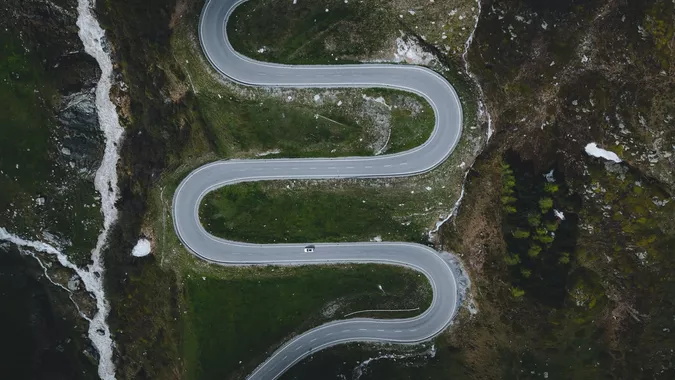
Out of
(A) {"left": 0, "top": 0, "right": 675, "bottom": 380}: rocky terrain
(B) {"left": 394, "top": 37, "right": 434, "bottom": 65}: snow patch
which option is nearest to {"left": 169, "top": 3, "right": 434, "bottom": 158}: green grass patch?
(A) {"left": 0, "top": 0, "right": 675, "bottom": 380}: rocky terrain

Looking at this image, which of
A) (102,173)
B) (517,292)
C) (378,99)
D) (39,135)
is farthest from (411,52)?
(39,135)

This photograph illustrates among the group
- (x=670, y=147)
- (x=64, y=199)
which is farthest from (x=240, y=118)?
(x=670, y=147)

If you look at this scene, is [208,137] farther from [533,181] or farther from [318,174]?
[533,181]

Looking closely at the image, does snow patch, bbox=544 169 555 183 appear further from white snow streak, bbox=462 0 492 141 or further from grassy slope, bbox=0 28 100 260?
grassy slope, bbox=0 28 100 260

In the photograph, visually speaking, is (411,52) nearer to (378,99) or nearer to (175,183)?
(378,99)

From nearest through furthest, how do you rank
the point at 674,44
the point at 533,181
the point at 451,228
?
1. the point at 674,44
2. the point at 533,181
3. the point at 451,228

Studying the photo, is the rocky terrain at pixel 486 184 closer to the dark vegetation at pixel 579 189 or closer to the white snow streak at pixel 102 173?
the dark vegetation at pixel 579 189
